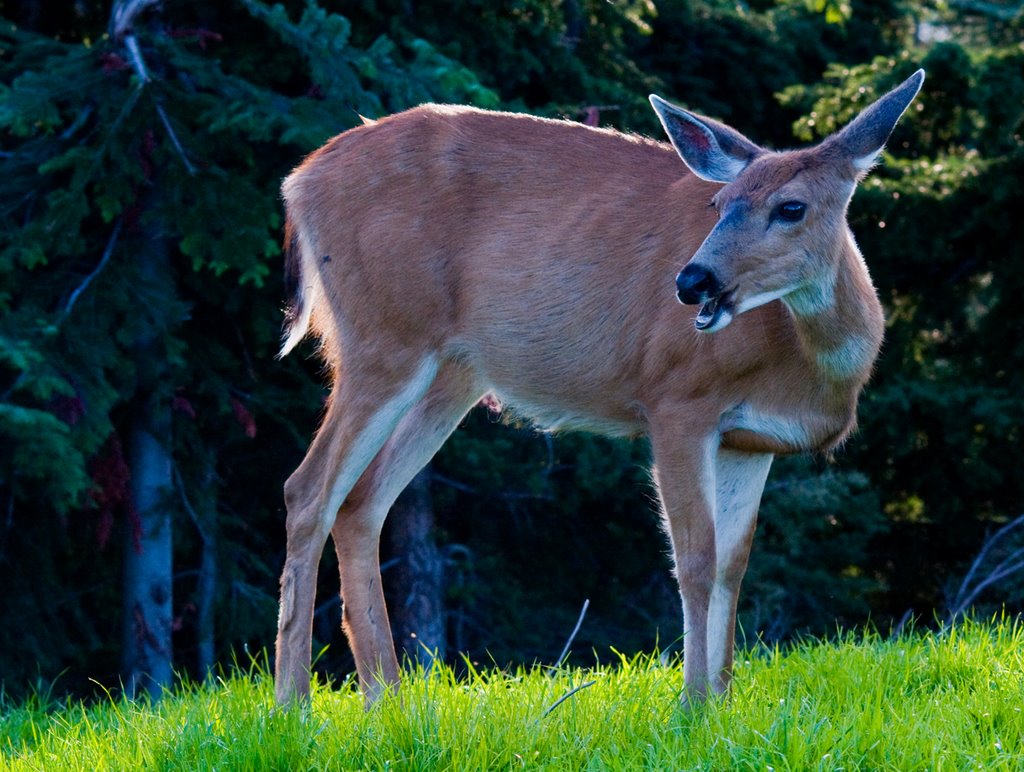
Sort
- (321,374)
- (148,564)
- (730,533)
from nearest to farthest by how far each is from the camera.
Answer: (730,533) < (148,564) < (321,374)

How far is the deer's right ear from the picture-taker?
212 inches

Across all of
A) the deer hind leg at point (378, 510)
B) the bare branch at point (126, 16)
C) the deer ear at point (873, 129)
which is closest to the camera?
the deer ear at point (873, 129)

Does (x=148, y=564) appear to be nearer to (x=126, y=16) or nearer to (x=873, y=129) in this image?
(x=126, y=16)

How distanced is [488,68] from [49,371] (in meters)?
5.10

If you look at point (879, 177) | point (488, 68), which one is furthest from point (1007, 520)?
point (488, 68)

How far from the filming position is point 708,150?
5.41m

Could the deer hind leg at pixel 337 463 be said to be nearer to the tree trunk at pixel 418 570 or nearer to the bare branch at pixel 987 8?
the tree trunk at pixel 418 570

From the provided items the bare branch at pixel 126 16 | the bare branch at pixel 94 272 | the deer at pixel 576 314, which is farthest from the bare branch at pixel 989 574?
the bare branch at pixel 126 16

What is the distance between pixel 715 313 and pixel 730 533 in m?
1.08

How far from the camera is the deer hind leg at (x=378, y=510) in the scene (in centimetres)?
586

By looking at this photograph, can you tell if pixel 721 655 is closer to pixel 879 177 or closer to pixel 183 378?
pixel 183 378

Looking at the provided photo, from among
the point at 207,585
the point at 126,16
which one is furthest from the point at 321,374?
the point at 126,16

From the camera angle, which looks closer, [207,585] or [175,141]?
[175,141]

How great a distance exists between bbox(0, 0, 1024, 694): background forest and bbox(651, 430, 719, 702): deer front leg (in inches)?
135
